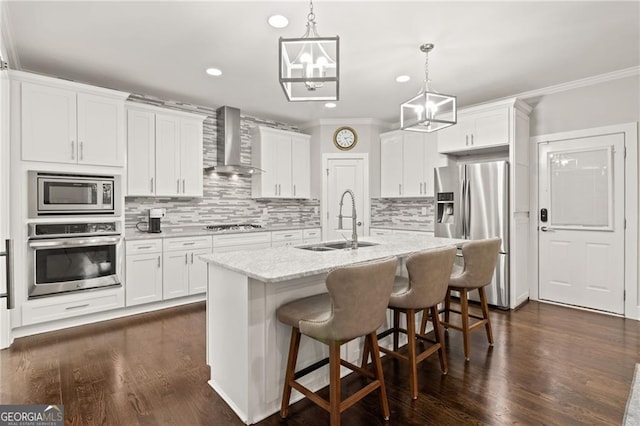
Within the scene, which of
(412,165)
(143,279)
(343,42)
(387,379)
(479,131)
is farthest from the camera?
(412,165)

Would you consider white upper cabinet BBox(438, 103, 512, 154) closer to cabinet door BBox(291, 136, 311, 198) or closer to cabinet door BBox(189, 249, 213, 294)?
cabinet door BBox(291, 136, 311, 198)

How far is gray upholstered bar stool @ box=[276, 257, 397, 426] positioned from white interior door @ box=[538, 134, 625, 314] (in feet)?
11.1

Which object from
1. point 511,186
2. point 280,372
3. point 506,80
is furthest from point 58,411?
point 506,80

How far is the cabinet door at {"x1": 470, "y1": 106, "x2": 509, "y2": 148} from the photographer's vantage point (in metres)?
4.00

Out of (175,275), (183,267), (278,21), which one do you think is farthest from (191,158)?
(278,21)

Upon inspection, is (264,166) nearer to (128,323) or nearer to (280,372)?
(128,323)

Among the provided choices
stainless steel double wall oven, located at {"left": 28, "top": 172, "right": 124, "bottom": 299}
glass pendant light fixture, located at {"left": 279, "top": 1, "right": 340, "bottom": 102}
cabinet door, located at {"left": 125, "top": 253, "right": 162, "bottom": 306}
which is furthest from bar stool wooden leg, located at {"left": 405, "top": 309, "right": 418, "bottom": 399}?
stainless steel double wall oven, located at {"left": 28, "top": 172, "right": 124, "bottom": 299}

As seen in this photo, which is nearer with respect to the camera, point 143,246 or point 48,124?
point 48,124

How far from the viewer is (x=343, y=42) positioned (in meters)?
2.95

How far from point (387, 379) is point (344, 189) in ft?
12.0

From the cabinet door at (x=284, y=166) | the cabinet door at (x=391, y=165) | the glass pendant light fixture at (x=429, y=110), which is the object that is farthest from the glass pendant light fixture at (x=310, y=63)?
the cabinet door at (x=391, y=165)

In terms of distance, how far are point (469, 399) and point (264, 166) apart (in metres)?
4.12

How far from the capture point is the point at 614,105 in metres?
3.70

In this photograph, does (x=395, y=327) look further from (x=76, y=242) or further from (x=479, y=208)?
(x=76, y=242)
